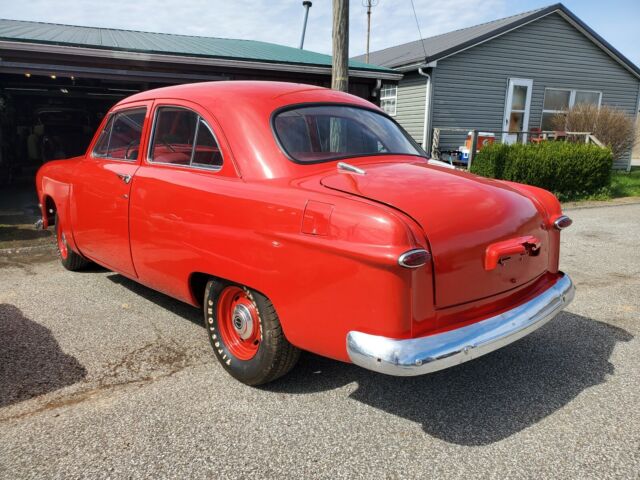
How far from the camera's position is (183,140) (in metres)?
3.45

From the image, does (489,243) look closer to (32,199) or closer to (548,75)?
(32,199)

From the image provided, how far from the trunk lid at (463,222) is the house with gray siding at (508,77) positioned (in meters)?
12.9

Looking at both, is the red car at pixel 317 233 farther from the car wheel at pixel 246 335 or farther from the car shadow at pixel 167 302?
the car shadow at pixel 167 302

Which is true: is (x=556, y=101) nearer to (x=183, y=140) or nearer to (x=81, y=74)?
(x=81, y=74)

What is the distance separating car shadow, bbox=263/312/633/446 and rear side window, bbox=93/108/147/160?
6.88 ft

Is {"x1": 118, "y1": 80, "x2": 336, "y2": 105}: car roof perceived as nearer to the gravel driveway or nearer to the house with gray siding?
the gravel driveway

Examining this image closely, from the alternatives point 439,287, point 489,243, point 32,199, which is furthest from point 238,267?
point 32,199

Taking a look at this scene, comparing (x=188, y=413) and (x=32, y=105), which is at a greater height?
(x=32, y=105)

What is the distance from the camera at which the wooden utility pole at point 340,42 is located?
7.45 meters

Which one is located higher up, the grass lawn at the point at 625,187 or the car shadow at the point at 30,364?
the car shadow at the point at 30,364

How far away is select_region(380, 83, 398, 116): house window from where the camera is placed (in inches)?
663

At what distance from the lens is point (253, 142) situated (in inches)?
117

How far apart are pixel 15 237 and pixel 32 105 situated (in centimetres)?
1125

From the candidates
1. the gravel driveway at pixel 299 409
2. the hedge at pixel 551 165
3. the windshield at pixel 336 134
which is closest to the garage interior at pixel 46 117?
the hedge at pixel 551 165
